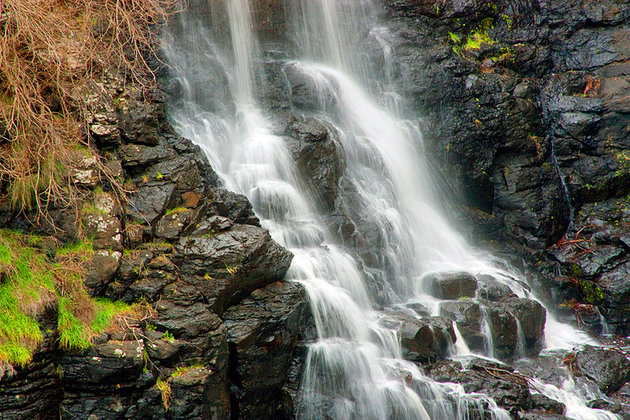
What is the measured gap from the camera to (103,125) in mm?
6176

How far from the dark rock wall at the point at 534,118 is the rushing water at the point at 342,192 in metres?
0.84

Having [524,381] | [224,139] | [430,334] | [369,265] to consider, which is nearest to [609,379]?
[524,381]

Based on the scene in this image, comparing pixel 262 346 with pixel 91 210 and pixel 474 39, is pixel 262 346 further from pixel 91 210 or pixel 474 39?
pixel 474 39

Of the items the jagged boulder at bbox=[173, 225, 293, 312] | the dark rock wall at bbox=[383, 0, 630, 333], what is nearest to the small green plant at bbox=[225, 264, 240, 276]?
the jagged boulder at bbox=[173, 225, 293, 312]

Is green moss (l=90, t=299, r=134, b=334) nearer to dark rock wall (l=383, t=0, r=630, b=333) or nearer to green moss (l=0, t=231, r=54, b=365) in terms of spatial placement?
green moss (l=0, t=231, r=54, b=365)

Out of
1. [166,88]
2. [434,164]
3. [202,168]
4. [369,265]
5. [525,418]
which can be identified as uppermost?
[166,88]

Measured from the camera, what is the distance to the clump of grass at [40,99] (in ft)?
16.8

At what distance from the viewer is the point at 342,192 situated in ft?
30.3

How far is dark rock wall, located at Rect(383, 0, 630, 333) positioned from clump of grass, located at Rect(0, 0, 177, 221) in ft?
25.5

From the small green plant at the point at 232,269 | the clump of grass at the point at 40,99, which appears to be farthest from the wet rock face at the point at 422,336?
the clump of grass at the point at 40,99

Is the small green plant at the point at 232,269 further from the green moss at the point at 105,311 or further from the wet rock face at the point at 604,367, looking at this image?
the wet rock face at the point at 604,367

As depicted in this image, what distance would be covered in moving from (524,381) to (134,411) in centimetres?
507

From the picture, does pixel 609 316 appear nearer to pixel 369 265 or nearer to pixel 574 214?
pixel 574 214

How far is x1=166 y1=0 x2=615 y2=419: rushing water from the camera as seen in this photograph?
610 cm
